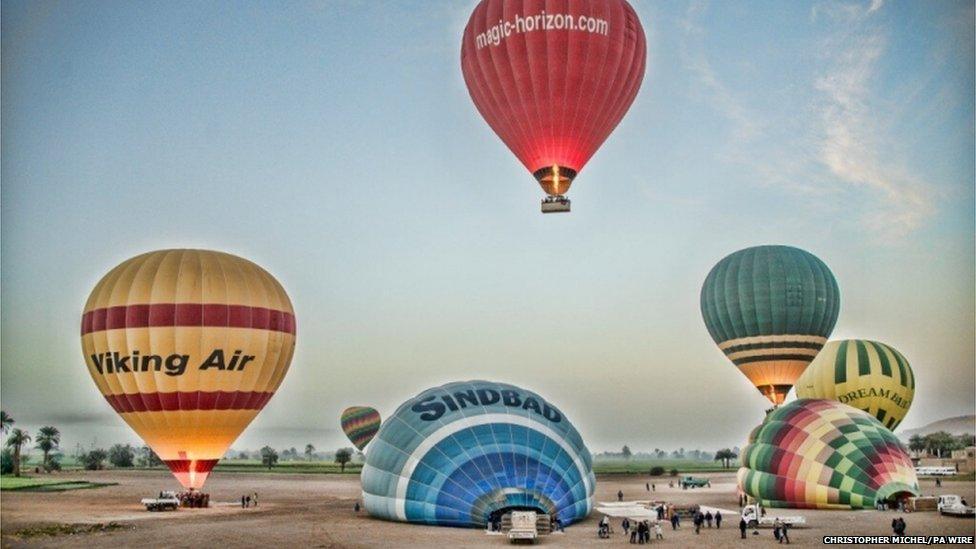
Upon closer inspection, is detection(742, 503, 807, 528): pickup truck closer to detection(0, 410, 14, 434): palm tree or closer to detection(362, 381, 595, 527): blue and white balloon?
detection(362, 381, 595, 527): blue and white balloon

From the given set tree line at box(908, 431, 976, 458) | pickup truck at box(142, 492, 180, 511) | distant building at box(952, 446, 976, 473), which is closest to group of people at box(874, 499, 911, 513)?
pickup truck at box(142, 492, 180, 511)

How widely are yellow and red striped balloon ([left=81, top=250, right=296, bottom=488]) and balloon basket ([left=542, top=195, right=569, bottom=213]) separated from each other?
29.3ft

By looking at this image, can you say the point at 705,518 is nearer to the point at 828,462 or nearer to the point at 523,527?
the point at 828,462

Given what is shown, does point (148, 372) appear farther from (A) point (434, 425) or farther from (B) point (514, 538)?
(B) point (514, 538)

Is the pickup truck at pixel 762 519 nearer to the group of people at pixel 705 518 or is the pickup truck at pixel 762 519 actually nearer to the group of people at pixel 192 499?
the group of people at pixel 705 518

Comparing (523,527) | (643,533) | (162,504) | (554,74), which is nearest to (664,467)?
(162,504)

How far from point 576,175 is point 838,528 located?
1212 centimetres

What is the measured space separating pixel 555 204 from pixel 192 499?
15.0m

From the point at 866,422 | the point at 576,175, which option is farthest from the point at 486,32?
the point at 866,422

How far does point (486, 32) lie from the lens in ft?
84.9

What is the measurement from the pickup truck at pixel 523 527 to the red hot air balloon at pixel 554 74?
33.2 ft

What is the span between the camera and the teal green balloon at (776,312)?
1320 inches

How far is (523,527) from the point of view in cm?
1842

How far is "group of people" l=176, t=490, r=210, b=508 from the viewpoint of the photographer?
28.2 metres
